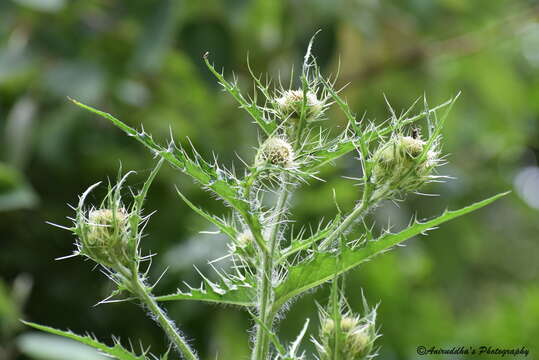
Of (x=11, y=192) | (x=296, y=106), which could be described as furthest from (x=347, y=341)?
(x=11, y=192)

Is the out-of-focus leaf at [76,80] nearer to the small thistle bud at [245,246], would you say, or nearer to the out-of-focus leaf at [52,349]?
the out-of-focus leaf at [52,349]

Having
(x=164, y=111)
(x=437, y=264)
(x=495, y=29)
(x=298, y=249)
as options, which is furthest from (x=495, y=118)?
(x=298, y=249)

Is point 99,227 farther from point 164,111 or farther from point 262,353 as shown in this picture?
point 164,111

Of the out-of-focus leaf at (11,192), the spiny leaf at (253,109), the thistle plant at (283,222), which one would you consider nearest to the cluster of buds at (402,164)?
the thistle plant at (283,222)

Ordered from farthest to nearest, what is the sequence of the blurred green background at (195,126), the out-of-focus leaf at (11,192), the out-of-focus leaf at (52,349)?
the blurred green background at (195,126) → the out-of-focus leaf at (11,192) → the out-of-focus leaf at (52,349)

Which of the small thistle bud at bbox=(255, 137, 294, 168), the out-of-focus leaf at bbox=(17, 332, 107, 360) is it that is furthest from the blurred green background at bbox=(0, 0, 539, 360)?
the small thistle bud at bbox=(255, 137, 294, 168)

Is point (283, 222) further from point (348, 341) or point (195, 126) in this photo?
point (195, 126)
